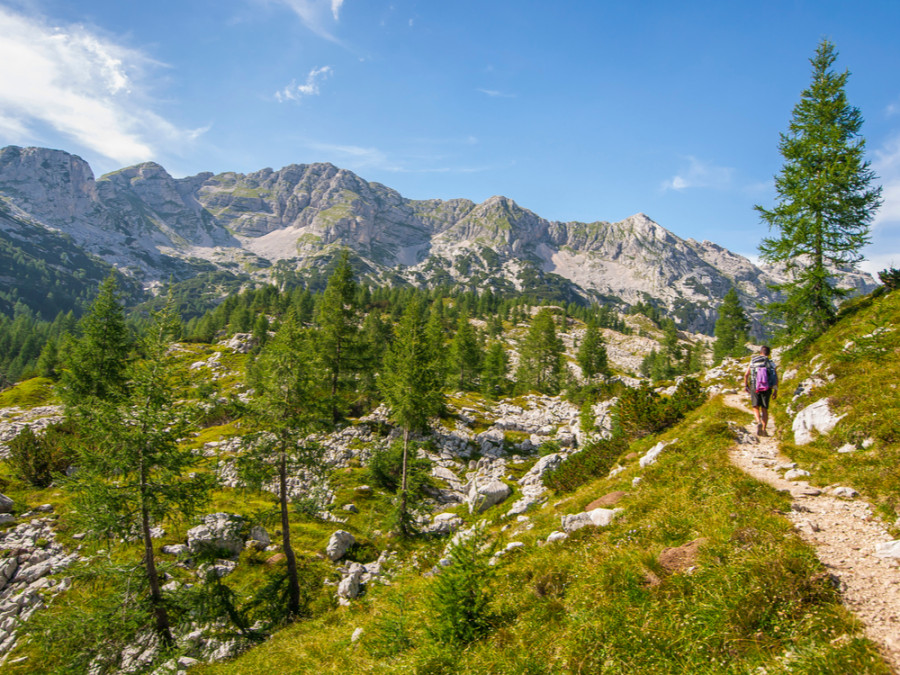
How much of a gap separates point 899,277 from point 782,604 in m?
23.0

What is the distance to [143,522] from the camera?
14.9 metres

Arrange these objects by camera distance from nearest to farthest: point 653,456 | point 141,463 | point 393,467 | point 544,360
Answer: point 653,456 < point 141,463 < point 393,467 < point 544,360

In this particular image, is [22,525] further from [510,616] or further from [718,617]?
[718,617]

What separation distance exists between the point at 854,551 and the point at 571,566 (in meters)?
4.07

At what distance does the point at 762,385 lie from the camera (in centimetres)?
1264

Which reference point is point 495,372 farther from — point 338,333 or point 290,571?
point 290,571

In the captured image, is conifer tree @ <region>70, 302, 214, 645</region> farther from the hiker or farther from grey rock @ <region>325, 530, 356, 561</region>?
the hiker

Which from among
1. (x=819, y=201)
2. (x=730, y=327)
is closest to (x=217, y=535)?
(x=819, y=201)

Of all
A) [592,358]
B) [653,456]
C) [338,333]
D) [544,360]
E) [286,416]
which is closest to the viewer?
[653,456]

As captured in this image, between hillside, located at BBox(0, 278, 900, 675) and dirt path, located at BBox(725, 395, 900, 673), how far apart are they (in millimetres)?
138

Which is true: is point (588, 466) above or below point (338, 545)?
above

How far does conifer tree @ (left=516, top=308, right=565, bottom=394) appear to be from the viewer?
72.2 meters

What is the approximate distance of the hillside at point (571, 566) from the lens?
4.92m

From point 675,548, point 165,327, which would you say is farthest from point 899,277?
point 165,327
